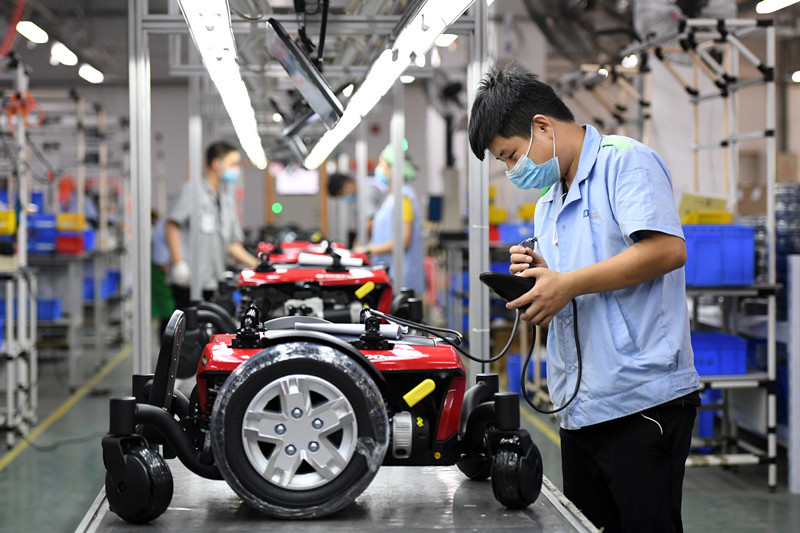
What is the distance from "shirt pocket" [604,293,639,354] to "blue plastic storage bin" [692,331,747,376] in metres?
2.93

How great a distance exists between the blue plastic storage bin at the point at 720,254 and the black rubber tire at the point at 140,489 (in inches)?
135

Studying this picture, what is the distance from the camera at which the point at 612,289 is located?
Answer: 1769 mm

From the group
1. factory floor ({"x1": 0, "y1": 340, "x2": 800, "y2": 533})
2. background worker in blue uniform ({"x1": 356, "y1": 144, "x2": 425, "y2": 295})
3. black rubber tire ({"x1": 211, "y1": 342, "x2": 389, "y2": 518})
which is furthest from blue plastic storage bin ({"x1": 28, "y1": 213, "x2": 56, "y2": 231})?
black rubber tire ({"x1": 211, "y1": 342, "x2": 389, "y2": 518})

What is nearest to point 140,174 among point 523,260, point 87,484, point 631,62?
point 523,260

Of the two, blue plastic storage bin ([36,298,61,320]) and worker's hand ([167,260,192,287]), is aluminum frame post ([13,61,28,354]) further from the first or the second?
blue plastic storage bin ([36,298,61,320])

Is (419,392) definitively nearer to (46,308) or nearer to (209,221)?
(209,221)

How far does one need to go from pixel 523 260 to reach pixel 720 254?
3.00 meters

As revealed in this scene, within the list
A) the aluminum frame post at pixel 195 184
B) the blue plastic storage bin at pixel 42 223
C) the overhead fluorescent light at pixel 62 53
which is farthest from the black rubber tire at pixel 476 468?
the blue plastic storage bin at pixel 42 223

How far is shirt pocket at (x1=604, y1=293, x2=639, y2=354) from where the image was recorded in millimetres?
1832

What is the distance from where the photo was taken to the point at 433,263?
12.2 meters

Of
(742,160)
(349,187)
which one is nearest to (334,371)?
(349,187)

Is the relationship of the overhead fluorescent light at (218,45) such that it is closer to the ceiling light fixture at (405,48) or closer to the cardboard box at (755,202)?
the ceiling light fixture at (405,48)

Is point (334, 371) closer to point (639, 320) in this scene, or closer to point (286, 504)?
point (286, 504)

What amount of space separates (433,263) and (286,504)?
34.5 ft
